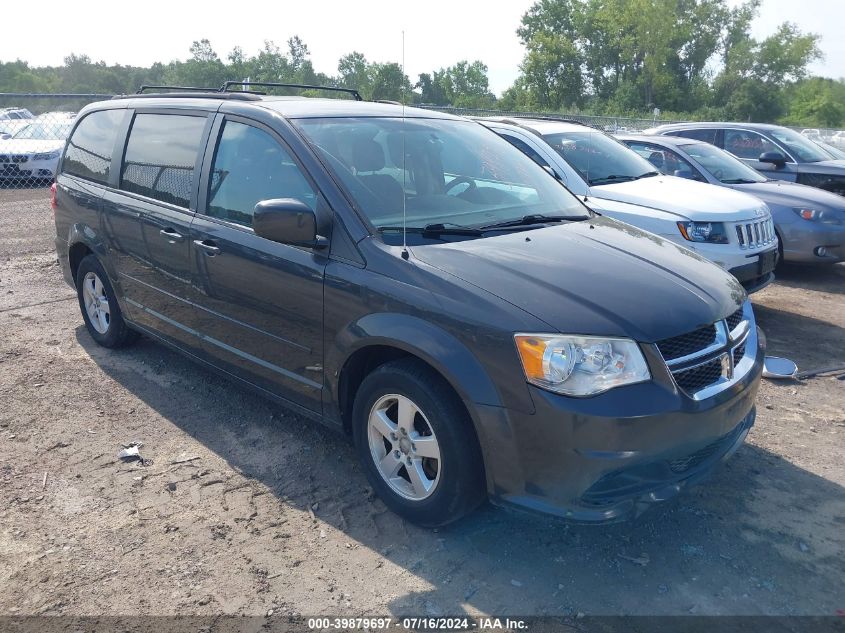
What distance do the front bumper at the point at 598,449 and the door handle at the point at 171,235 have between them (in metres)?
2.33

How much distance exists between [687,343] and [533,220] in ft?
3.84

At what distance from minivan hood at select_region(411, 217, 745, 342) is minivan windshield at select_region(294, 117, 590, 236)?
11.3 inches

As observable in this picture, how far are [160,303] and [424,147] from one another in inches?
78.7

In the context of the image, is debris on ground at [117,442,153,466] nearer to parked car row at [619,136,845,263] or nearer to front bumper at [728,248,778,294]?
front bumper at [728,248,778,294]

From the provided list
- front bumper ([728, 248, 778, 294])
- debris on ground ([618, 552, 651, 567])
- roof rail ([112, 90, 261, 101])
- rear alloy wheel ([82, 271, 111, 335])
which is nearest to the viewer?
debris on ground ([618, 552, 651, 567])

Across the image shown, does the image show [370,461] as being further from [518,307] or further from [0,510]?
[0,510]

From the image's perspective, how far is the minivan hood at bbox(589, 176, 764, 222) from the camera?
21.1ft

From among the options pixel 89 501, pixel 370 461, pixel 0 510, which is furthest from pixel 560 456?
pixel 0 510

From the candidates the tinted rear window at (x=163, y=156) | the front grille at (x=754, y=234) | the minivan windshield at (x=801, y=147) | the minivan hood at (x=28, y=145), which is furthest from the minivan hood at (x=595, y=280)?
the minivan hood at (x=28, y=145)

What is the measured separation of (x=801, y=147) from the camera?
10305 millimetres

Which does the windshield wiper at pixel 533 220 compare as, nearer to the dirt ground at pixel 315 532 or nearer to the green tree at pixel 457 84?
the dirt ground at pixel 315 532

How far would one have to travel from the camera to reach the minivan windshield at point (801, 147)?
10.1m

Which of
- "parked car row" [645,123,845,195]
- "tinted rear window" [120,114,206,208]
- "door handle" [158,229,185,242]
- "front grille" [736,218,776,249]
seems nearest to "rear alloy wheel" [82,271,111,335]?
"tinted rear window" [120,114,206,208]

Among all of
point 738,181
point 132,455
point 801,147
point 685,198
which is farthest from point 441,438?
point 801,147
